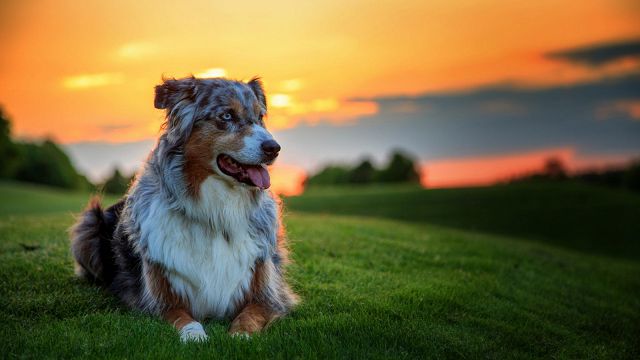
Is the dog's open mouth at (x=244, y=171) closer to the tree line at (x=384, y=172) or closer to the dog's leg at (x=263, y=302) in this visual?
the dog's leg at (x=263, y=302)

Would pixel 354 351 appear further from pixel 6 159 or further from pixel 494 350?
pixel 6 159

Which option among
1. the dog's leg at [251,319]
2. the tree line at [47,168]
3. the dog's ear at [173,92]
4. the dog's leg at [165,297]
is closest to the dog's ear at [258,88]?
the dog's ear at [173,92]

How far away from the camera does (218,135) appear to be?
21.0ft

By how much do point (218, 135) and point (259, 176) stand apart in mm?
563

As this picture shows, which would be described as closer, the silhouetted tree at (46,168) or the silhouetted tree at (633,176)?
the silhouetted tree at (633,176)

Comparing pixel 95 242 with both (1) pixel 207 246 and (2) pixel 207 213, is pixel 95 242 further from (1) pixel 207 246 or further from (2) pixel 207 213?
(2) pixel 207 213

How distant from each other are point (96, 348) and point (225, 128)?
Answer: 2369 mm

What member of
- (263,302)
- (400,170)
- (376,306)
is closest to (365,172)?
(400,170)

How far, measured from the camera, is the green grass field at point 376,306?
6.26 m

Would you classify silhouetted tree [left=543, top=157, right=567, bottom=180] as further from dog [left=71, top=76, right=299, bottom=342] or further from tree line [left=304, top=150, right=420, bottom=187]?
dog [left=71, top=76, right=299, bottom=342]

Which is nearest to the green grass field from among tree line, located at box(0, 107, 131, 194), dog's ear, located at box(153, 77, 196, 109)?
dog's ear, located at box(153, 77, 196, 109)

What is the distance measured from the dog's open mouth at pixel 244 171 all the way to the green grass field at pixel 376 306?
1.47 meters

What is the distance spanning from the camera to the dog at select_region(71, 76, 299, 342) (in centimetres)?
641

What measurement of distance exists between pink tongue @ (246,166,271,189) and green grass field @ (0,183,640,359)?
1.46 meters
